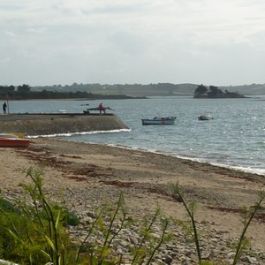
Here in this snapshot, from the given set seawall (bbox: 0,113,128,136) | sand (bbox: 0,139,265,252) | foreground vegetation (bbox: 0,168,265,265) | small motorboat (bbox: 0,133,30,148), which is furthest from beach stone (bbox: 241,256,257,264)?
seawall (bbox: 0,113,128,136)

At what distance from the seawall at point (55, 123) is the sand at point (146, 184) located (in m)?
20.1

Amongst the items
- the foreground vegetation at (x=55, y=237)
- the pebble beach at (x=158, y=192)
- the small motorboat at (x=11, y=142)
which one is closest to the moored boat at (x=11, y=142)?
the small motorboat at (x=11, y=142)

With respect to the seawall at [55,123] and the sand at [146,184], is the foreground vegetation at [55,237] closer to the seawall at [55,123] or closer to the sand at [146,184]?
the sand at [146,184]

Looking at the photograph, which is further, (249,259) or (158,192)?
(158,192)

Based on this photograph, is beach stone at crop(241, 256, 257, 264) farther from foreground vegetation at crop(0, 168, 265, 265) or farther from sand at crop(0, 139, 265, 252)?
foreground vegetation at crop(0, 168, 265, 265)

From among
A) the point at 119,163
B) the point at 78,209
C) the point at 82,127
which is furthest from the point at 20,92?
the point at 78,209

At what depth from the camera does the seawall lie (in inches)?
2090

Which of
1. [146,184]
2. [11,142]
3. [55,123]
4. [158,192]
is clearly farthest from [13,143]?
[55,123]

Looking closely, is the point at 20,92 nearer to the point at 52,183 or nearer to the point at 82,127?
the point at 82,127

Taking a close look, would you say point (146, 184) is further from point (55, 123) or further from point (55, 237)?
point (55, 123)

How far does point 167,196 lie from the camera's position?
1717 cm

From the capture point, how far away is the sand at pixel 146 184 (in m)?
13.9

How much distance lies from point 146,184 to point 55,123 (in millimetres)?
38758

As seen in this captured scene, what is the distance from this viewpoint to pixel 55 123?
191 ft
